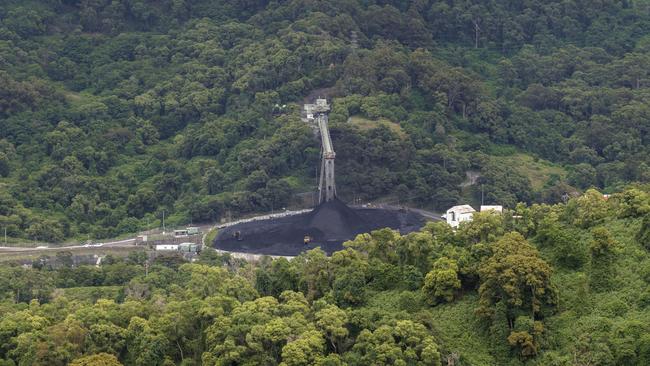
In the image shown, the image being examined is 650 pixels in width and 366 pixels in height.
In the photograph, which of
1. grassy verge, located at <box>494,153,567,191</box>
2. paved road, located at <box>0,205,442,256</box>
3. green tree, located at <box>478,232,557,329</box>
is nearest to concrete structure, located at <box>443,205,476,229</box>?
paved road, located at <box>0,205,442,256</box>

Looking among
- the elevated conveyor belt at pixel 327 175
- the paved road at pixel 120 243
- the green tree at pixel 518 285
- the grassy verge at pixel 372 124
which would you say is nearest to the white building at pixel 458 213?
the paved road at pixel 120 243

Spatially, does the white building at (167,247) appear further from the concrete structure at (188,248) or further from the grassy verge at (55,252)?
the grassy verge at (55,252)

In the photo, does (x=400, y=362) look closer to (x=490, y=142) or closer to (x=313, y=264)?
(x=313, y=264)

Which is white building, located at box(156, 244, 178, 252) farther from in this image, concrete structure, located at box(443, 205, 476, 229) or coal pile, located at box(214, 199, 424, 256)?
Answer: concrete structure, located at box(443, 205, 476, 229)

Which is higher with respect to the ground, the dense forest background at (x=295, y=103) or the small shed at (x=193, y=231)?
the dense forest background at (x=295, y=103)

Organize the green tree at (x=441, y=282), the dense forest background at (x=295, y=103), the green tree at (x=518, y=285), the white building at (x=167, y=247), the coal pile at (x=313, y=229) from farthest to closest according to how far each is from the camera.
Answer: the dense forest background at (x=295, y=103) → the white building at (x=167, y=247) → the coal pile at (x=313, y=229) → the green tree at (x=441, y=282) → the green tree at (x=518, y=285)

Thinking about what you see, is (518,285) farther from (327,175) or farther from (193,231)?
(327,175)
